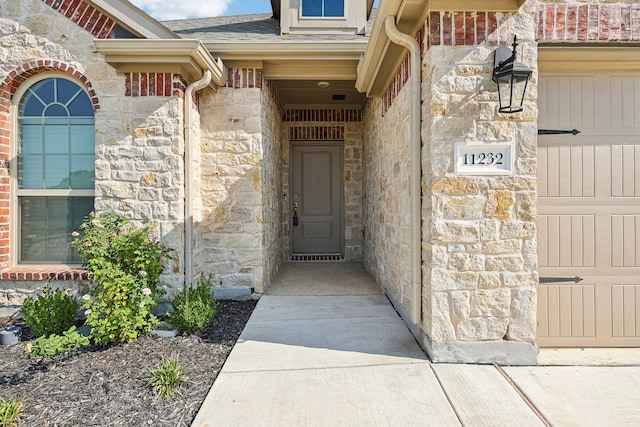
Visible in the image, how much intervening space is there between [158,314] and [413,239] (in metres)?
2.93

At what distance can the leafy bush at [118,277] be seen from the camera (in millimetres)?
Result: 3141

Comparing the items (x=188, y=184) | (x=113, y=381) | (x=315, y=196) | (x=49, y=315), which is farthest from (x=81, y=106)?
(x=315, y=196)

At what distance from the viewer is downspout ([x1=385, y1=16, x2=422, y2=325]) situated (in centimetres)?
293

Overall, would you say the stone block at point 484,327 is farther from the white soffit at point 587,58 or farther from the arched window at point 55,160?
the arched window at point 55,160

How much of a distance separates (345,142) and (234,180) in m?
2.94

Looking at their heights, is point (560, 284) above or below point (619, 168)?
below

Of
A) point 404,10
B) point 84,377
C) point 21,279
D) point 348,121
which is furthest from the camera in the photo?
point 348,121

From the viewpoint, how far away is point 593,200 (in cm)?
301

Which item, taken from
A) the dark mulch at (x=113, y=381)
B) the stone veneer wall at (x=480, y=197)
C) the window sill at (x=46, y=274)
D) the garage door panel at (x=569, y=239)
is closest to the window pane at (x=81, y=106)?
the window sill at (x=46, y=274)

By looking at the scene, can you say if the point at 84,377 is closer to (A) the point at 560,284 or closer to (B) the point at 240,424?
(B) the point at 240,424

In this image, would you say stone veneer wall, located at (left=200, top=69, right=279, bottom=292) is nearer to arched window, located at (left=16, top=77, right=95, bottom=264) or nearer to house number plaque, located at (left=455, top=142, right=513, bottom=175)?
arched window, located at (left=16, top=77, right=95, bottom=264)

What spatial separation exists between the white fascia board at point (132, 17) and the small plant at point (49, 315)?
9.63ft

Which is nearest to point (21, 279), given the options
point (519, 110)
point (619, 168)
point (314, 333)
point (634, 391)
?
point (314, 333)

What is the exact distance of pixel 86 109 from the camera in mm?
4141
